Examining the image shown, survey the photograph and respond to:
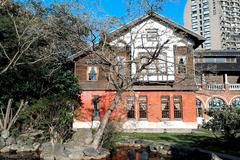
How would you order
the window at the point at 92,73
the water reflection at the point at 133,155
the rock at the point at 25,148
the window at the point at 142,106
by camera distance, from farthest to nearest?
the window at the point at 92,73 < the window at the point at 142,106 < the rock at the point at 25,148 < the water reflection at the point at 133,155

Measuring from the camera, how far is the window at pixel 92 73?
2466 cm

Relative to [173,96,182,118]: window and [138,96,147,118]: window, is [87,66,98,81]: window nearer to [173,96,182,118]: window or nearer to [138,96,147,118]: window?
[138,96,147,118]: window

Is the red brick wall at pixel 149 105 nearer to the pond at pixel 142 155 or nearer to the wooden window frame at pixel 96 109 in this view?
the wooden window frame at pixel 96 109

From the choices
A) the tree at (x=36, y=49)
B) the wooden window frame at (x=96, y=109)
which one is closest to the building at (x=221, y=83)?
the wooden window frame at (x=96, y=109)

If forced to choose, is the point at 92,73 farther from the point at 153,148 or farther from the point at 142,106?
the point at 153,148

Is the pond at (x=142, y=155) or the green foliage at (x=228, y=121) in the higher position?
the green foliage at (x=228, y=121)

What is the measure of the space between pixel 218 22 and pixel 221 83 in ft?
231

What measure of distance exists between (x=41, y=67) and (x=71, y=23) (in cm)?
690

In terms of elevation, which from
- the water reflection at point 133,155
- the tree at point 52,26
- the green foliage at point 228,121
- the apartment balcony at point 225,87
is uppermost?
the tree at point 52,26

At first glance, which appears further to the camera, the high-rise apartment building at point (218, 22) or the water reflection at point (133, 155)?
the high-rise apartment building at point (218, 22)

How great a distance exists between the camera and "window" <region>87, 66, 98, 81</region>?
24656mm

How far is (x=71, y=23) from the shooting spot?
14.3m

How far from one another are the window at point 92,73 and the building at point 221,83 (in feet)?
38.5

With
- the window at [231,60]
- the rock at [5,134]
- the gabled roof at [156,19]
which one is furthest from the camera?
the window at [231,60]
